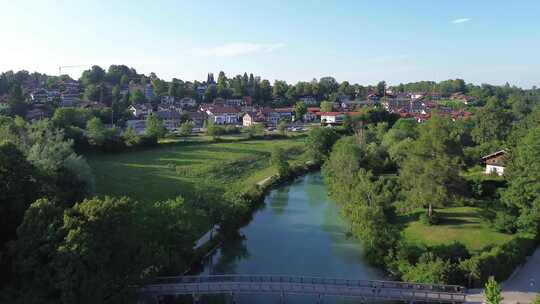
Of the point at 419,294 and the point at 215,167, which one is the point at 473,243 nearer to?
the point at 419,294

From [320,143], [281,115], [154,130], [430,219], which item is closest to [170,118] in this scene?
[154,130]

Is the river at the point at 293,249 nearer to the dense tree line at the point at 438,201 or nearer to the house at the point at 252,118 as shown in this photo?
the dense tree line at the point at 438,201

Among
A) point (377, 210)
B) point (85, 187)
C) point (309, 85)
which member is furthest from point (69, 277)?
point (309, 85)

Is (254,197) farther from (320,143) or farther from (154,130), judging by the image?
(154,130)

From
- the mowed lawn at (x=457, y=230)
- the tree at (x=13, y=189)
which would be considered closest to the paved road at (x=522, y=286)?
the mowed lawn at (x=457, y=230)

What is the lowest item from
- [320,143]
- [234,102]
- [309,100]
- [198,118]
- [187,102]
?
[320,143]
